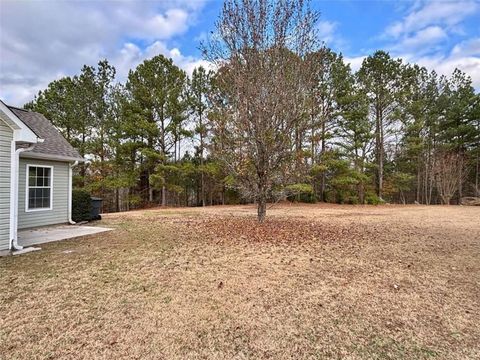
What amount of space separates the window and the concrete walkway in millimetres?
756

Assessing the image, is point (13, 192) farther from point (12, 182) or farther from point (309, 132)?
point (309, 132)

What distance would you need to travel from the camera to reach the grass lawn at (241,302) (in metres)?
2.43

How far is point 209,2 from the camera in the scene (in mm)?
9508

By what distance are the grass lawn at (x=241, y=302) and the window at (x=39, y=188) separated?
3363 mm

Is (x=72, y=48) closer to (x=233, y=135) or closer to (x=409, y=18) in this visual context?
(x=233, y=135)

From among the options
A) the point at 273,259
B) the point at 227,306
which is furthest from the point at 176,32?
the point at 227,306

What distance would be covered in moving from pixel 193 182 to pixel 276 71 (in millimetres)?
16348

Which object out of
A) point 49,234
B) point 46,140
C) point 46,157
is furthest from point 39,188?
point 49,234

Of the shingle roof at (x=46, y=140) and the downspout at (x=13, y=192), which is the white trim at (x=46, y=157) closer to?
the shingle roof at (x=46, y=140)

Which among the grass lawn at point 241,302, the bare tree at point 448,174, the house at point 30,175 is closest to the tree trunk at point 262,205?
the grass lawn at point 241,302

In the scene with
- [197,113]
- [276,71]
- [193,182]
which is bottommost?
[193,182]

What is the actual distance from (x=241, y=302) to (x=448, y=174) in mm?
23289

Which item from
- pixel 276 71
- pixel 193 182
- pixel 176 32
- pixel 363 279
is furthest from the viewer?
pixel 193 182

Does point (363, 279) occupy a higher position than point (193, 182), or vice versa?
point (193, 182)
